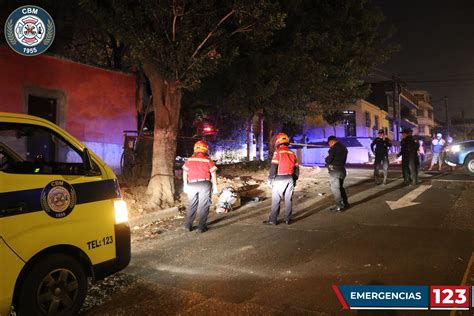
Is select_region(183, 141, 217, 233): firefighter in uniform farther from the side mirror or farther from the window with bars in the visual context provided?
the window with bars

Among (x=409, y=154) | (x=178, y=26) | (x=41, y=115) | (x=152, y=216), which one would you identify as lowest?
(x=152, y=216)

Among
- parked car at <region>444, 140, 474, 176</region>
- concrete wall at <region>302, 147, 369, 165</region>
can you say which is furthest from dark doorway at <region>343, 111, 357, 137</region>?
parked car at <region>444, 140, 474, 176</region>

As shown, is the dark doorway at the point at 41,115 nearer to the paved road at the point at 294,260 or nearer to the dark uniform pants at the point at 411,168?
the paved road at the point at 294,260

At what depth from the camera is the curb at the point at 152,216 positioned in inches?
327

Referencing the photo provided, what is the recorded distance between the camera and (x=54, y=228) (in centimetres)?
377

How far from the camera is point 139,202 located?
936 cm

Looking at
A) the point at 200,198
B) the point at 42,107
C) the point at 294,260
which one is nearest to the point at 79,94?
→ the point at 42,107

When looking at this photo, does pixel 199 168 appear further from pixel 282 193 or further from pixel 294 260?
pixel 294 260

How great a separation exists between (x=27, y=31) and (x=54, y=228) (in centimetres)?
874

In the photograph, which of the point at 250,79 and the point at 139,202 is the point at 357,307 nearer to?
the point at 139,202

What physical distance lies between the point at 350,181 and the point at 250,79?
5.07 meters

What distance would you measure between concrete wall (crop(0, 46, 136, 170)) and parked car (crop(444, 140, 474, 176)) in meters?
11.9

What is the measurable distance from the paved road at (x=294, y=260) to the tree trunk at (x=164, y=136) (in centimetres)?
179

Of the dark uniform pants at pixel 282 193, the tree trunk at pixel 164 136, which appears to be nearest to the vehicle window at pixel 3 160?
the dark uniform pants at pixel 282 193
